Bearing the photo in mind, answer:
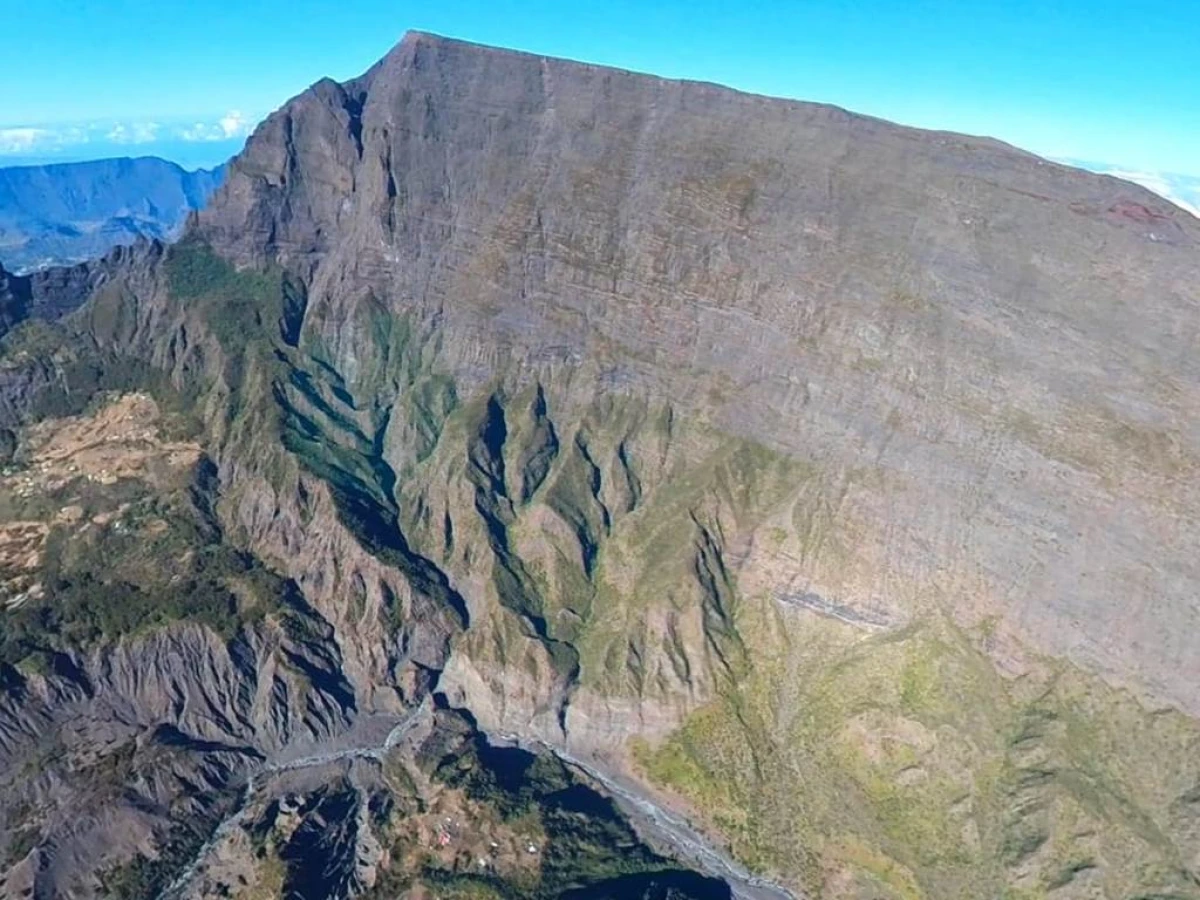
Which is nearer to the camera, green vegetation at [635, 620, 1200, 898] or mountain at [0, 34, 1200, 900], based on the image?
green vegetation at [635, 620, 1200, 898]

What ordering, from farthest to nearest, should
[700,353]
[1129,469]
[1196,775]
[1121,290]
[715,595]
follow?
[700,353] → [715,595] → [1121,290] → [1129,469] → [1196,775]

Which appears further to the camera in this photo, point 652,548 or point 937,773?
point 652,548

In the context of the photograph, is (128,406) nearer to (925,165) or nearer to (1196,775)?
(925,165)

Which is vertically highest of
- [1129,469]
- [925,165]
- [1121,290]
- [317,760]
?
[925,165]

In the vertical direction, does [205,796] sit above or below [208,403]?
below

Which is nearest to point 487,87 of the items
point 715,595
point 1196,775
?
point 715,595

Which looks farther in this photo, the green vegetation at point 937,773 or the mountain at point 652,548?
the mountain at point 652,548

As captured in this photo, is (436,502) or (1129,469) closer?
(1129,469)

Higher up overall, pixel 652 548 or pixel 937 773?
pixel 652 548
